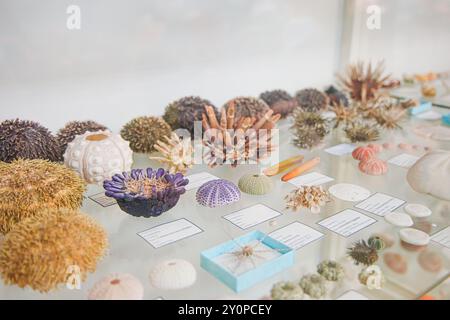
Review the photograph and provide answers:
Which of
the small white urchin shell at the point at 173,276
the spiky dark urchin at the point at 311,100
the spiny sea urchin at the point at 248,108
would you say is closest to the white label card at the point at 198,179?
the spiny sea urchin at the point at 248,108

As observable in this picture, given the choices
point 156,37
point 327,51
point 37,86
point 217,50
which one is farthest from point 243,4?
point 37,86

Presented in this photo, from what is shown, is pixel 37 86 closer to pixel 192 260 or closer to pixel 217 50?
pixel 217 50

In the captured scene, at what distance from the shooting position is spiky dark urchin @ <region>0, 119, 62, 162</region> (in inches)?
41.3

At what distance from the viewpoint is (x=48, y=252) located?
69 cm

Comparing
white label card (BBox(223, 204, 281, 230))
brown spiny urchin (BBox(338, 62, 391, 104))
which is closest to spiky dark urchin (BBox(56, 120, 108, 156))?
white label card (BBox(223, 204, 281, 230))

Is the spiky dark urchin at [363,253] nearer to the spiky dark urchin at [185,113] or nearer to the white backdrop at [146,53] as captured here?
the spiky dark urchin at [185,113]

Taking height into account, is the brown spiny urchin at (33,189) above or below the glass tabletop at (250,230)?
above

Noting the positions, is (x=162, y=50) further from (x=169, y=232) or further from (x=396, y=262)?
(x=396, y=262)

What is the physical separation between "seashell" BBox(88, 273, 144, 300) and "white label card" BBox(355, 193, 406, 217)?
1.82 feet

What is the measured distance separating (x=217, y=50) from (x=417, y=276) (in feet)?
3.72

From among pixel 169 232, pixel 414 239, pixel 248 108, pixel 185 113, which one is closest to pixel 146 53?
pixel 185 113

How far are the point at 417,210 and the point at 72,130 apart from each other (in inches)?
33.7

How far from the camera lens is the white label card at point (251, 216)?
0.96 metres

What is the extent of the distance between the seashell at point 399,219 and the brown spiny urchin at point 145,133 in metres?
0.62
